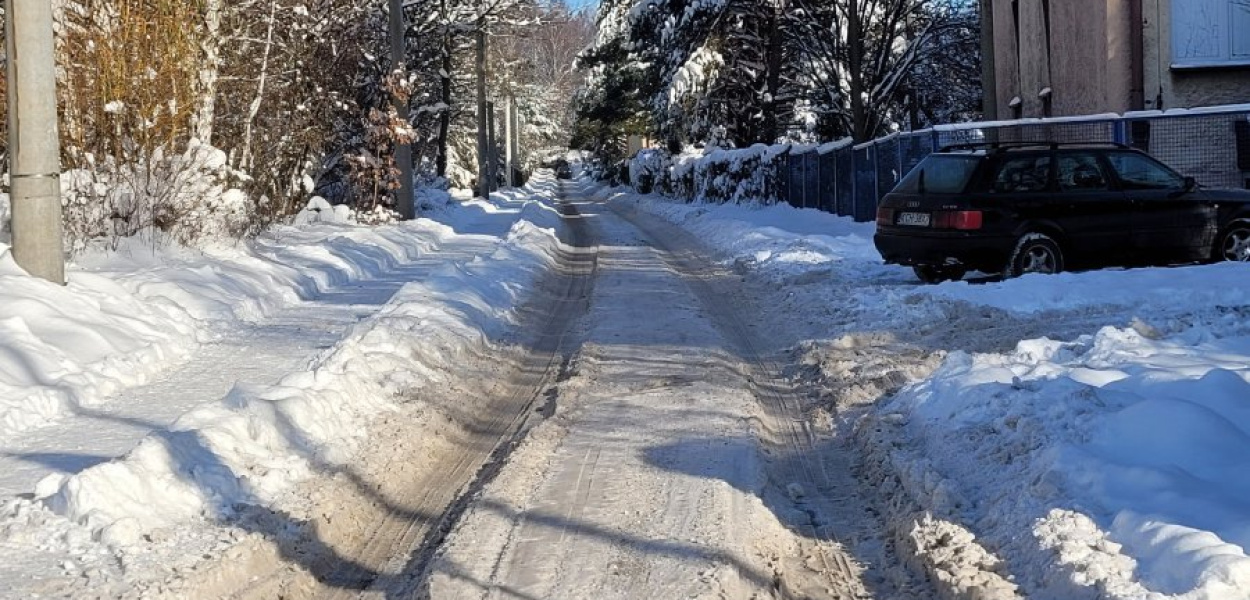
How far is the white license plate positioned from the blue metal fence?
3.81 meters

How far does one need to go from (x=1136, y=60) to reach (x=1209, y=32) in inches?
47.2

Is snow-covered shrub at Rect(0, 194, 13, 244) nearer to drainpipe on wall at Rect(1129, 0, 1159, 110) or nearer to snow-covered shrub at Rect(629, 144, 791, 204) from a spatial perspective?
drainpipe on wall at Rect(1129, 0, 1159, 110)

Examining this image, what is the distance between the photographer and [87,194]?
14.0 m

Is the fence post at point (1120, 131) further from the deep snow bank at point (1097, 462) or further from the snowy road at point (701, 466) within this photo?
the deep snow bank at point (1097, 462)

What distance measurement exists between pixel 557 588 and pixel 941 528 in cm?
169

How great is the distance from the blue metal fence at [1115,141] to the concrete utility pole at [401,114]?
9.21 m

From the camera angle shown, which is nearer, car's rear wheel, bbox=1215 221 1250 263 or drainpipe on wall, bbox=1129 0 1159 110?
car's rear wheel, bbox=1215 221 1250 263

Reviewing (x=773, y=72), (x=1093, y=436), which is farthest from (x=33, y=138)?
(x=773, y=72)

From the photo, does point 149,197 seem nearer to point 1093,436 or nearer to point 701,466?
point 701,466

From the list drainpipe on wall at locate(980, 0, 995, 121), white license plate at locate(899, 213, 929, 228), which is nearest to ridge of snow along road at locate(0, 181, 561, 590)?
white license plate at locate(899, 213, 929, 228)

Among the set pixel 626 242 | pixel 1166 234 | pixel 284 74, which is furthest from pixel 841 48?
pixel 1166 234

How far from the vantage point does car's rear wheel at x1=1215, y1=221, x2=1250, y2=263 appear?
47.0ft

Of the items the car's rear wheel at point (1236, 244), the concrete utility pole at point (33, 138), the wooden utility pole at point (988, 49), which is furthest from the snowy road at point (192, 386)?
the wooden utility pole at point (988, 49)

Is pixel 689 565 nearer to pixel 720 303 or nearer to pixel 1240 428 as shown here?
pixel 1240 428
